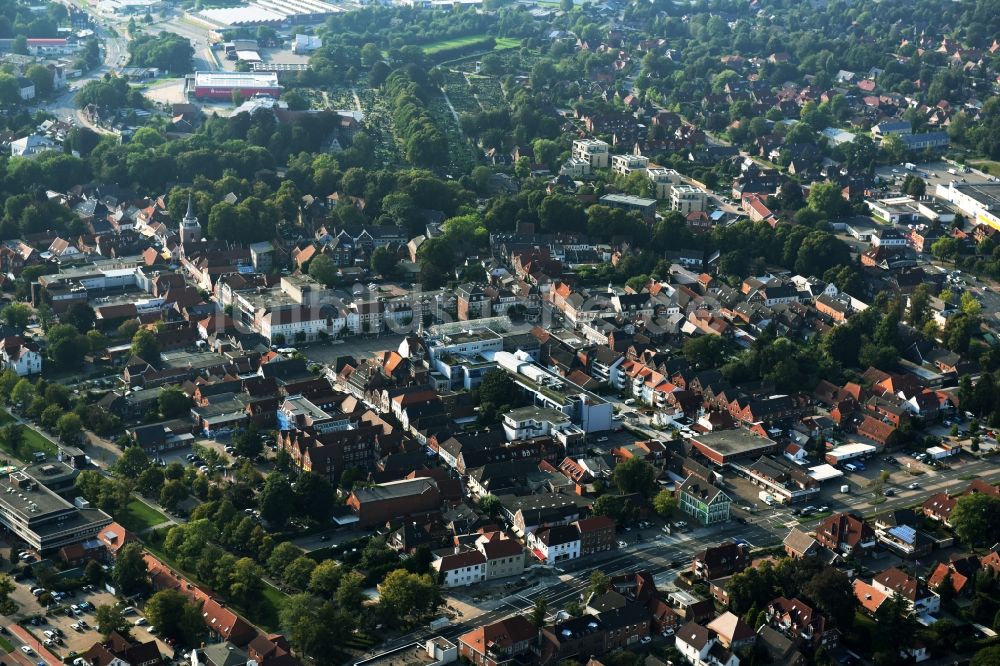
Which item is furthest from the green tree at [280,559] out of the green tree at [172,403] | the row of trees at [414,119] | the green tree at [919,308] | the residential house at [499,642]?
the row of trees at [414,119]

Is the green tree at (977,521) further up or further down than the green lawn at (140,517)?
further up

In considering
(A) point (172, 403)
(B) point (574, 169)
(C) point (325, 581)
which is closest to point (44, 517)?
(C) point (325, 581)

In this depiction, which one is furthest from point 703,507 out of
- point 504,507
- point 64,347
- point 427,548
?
point 64,347

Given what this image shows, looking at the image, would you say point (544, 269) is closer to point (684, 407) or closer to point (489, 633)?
point (684, 407)

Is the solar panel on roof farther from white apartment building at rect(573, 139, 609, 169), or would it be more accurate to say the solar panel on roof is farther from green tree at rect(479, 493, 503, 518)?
white apartment building at rect(573, 139, 609, 169)

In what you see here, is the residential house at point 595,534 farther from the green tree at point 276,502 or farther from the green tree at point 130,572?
Answer: the green tree at point 130,572

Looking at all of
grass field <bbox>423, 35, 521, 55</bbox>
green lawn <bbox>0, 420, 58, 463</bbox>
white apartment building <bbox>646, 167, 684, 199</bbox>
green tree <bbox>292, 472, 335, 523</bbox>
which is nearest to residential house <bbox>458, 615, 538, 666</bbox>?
green tree <bbox>292, 472, 335, 523</bbox>

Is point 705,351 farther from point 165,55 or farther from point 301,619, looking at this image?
point 165,55
